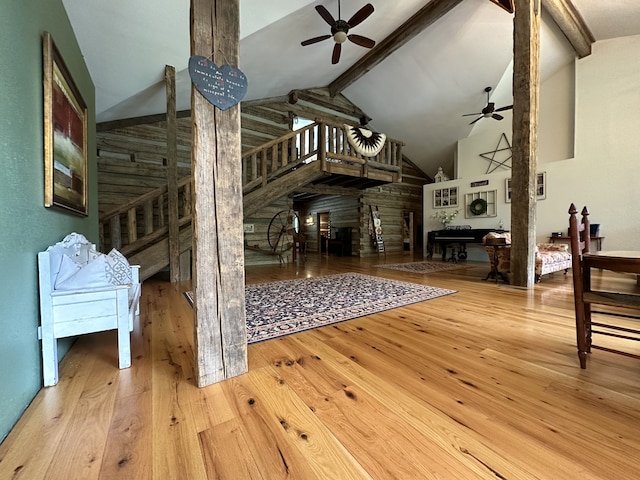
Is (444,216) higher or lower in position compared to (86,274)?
Result: higher

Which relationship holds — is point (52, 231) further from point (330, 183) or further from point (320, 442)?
point (330, 183)

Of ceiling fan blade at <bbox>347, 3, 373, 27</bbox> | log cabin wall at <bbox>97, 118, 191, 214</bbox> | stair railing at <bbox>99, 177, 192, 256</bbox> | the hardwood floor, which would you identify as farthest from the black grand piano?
log cabin wall at <bbox>97, 118, 191, 214</bbox>

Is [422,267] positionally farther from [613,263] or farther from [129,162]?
[129,162]

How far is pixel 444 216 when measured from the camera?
313 inches

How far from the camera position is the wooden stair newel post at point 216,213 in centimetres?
135

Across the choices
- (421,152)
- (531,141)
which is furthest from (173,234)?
(421,152)

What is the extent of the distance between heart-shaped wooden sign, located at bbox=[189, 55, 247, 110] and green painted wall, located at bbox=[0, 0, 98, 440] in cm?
78

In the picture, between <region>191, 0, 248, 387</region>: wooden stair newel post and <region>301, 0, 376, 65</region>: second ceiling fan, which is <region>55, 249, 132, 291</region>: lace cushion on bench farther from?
<region>301, 0, 376, 65</region>: second ceiling fan

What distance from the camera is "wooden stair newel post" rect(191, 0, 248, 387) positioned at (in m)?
1.35

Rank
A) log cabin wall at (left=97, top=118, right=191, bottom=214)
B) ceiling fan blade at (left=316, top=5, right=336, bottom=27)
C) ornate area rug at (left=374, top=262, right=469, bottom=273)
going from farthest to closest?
ornate area rug at (left=374, top=262, right=469, bottom=273), log cabin wall at (left=97, top=118, right=191, bottom=214), ceiling fan blade at (left=316, top=5, right=336, bottom=27)

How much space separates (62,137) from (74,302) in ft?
4.23

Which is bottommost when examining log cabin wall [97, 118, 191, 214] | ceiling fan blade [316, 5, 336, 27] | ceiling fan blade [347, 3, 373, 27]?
log cabin wall [97, 118, 191, 214]

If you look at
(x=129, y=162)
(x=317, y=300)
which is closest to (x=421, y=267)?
(x=317, y=300)

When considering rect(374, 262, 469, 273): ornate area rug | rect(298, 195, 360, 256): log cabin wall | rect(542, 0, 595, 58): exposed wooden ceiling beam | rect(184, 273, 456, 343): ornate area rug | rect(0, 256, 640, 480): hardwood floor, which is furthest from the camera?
rect(298, 195, 360, 256): log cabin wall
